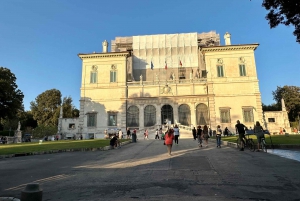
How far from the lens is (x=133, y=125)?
38938 millimetres

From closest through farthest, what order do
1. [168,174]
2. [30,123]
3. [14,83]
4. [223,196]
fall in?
[223,196]
[168,174]
[14,83]
[30,123]

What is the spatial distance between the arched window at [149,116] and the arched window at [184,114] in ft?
14.9

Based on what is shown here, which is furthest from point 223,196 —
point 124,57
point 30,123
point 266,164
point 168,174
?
point 30,123

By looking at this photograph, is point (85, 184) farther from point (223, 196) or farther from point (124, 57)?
point (124, 57)

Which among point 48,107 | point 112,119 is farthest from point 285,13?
point 48,107

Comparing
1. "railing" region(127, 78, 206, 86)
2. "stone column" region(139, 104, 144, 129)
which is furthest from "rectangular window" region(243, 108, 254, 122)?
"stone column" region(139, 104, 144, 129)

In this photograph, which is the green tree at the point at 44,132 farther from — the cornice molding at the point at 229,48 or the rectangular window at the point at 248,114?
the rectangular window at the point at 248,114

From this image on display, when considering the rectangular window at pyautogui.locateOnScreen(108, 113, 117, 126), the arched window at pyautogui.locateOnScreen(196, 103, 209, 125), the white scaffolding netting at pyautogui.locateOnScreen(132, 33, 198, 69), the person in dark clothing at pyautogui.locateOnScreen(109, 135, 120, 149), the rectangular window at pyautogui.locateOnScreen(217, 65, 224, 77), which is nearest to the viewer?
the person in dark clothing at pyautogui.locateOnScreen(109, 135, 120, 149)

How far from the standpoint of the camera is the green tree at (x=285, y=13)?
889cm

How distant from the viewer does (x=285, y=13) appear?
9359mm

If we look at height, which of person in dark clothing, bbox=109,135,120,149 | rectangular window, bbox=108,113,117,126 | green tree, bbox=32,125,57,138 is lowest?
person in dark clothing, bbox=109,135,120,149

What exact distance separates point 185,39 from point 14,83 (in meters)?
33.7

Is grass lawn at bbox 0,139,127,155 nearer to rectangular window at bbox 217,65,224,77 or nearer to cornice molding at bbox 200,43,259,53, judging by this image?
rectangular window at bbox 217,65,224,77

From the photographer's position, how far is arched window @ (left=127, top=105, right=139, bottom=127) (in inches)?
1535
